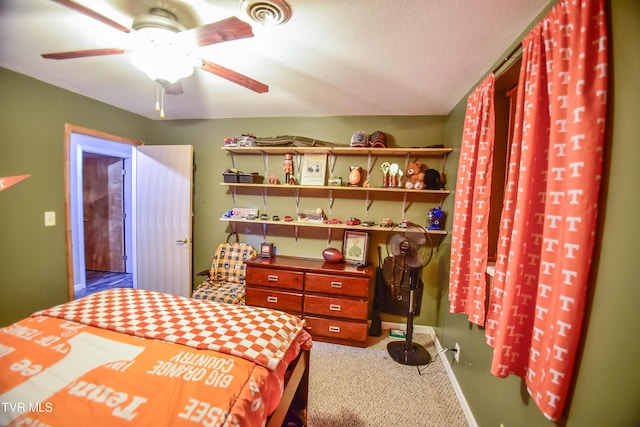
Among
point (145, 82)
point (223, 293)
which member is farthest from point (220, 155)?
point (223, 293)

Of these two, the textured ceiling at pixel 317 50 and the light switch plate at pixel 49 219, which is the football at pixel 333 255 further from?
the light switch plate at pixel 49 219

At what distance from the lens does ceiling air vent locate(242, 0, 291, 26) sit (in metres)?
1.14

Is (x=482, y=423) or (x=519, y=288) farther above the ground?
(x=519, y=288)

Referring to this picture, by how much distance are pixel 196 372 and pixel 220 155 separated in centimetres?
264

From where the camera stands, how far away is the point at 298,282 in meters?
2.50

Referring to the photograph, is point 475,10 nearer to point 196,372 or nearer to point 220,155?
point 196,372

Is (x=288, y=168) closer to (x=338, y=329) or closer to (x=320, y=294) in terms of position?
(x=320, y=294)

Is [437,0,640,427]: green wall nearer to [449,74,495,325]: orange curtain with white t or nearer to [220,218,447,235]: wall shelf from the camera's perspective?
[449,74,495,325]: orange curtain with white t

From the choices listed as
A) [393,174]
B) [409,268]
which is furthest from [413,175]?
[409,268]

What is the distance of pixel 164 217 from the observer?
3.00 meters

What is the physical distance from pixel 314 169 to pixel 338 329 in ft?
5.80

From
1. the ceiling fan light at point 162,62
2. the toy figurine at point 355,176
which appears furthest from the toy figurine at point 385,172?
the ceiling fan light at point 162,62

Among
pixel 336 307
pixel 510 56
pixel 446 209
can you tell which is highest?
pixel 510 56

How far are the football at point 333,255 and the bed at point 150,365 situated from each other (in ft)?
3.98
